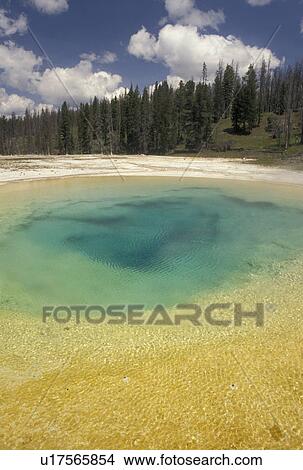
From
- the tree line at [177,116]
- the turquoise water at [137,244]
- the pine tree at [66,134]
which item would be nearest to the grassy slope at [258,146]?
the tree line at [177,116]

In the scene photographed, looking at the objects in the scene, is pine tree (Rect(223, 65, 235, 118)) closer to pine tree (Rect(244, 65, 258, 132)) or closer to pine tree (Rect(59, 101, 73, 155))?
pine tree (Rect(244, 65, 258, 132))

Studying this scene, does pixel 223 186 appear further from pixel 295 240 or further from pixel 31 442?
pixel 31 442

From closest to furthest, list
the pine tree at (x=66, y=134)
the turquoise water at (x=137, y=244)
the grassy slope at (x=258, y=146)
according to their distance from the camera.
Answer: the turquoise water at (x=137, y=244), the grassy slope at (x=258, y=146), the pine tree at (x=66, y=134)

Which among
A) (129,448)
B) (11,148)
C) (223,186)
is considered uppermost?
(11,148)

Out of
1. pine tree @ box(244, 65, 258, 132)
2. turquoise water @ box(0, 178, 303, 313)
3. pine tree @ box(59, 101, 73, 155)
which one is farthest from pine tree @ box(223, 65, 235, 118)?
turquoise water @ box(0, 178, 303, 313)

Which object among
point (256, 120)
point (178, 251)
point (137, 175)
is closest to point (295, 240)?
point (178, 251)

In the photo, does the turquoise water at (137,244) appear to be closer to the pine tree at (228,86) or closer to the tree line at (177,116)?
the tree line at (177,116)
